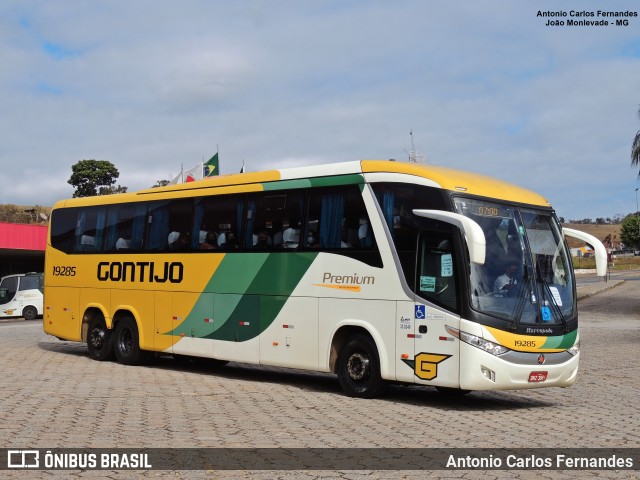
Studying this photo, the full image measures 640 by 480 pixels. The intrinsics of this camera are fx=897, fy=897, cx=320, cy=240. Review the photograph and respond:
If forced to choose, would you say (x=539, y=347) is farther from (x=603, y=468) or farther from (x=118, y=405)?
(x=118, y=405)

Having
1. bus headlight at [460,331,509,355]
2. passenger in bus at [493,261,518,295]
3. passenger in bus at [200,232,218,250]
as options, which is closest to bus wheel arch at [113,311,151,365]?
passenger in bus at [200,232,218,250]

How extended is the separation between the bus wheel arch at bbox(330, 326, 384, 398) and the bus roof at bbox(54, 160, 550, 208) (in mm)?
2440

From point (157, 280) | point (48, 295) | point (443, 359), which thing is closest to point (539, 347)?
point (443, 359)

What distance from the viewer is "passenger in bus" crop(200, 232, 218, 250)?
1628 centimetres

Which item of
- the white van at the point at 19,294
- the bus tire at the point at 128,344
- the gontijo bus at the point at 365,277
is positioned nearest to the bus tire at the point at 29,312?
the white van at the point at 19,294

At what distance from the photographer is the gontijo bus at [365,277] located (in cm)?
1203

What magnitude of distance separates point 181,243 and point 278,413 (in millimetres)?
6533

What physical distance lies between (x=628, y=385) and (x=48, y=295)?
13184 mm

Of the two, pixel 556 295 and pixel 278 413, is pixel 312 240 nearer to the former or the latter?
pixel 278 413

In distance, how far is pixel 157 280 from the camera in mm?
17703

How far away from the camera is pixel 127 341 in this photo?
18.8 metres

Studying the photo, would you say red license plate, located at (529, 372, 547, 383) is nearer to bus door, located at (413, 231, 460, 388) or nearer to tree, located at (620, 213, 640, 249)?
bus door, located at (413, 231, 460, 388)

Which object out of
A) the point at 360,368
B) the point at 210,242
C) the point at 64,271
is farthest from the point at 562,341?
the point at 64,271

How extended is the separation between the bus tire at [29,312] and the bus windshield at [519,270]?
32.1 metres
